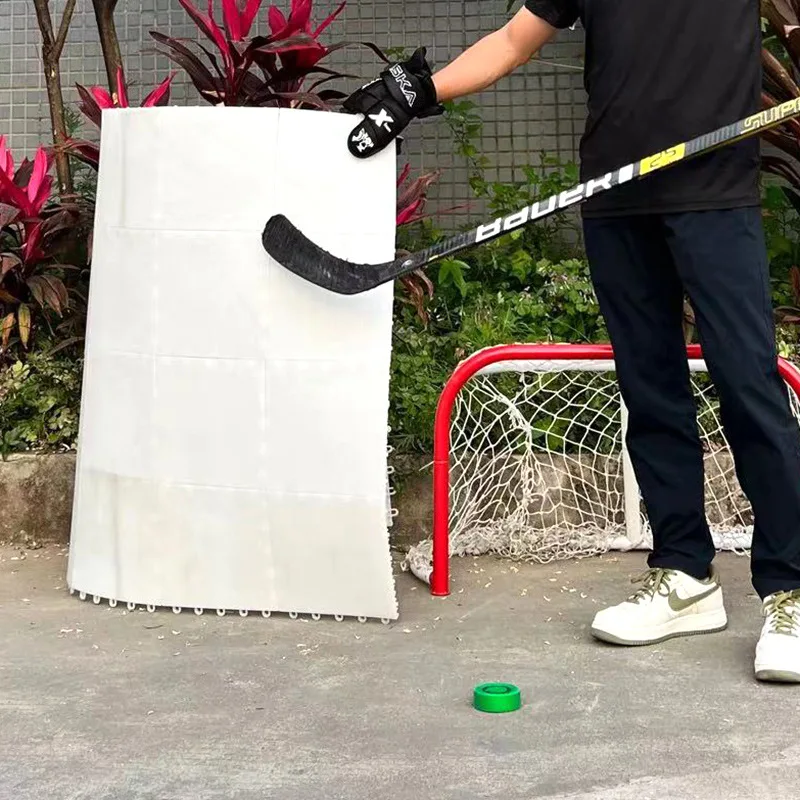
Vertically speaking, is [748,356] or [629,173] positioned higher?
Result: [629,173]

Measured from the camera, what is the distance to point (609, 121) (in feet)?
8.78

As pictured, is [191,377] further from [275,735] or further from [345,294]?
[275,735]

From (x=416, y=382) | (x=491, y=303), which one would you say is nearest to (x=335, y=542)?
(x=416, y=382)

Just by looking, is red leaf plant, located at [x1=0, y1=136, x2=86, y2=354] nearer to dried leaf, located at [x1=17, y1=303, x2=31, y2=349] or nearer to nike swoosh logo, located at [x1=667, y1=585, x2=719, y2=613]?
dried leaf, located at [x1=17, y1=303, x2=31, y2=349]

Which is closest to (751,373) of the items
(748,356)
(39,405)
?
(748,356)

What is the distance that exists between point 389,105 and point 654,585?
4.09ft

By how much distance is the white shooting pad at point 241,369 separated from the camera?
9.46 ft

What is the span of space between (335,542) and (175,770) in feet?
2.91

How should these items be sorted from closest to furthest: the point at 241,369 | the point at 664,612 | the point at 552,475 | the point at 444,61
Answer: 1. the point at 664,612
2. the point at 241,369
3. the point at 552,475
4. the point at 444,61

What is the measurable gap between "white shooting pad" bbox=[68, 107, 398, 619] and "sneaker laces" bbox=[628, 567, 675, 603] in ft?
1.88

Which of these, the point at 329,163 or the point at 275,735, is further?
the point at 329,163

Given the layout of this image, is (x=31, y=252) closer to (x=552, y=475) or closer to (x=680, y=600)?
(x=552, y=475)

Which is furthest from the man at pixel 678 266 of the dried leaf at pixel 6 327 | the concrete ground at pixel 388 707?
the dried leaf at pixel 6 327

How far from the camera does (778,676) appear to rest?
2.44 meters
